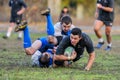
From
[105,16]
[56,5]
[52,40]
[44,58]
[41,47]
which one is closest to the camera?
[44,58]

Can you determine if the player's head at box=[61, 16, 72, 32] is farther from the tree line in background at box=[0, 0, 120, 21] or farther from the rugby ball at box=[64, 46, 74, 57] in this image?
the tree line in background at box=[0, 0, 120, 21]

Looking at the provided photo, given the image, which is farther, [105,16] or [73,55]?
[105,16]

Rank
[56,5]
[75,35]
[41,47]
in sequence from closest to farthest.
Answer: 1. [75,35]
2. [41,47]
3. [56,5]

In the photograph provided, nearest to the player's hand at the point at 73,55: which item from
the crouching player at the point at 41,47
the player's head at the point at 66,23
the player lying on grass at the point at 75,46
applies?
the player lying on grass at the point at 75,46

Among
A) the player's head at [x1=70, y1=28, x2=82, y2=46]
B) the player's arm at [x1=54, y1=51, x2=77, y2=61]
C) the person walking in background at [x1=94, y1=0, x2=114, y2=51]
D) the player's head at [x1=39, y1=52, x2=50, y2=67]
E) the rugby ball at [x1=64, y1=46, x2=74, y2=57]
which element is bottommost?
the person walking in background at [x1=94, y1=0, x2=114, y2=51]

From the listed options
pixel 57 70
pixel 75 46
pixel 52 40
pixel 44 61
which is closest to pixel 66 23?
pixel 52 40

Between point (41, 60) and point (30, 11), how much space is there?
18.9m

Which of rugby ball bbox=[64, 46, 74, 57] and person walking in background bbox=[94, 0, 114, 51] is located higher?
rugby ball bbox=[64, 46, 74, 57]

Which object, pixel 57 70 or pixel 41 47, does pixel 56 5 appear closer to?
pixel 41 47


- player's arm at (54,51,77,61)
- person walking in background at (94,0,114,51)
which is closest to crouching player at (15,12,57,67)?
player's arm at (54,51,77,61)

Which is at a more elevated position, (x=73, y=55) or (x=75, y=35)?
(x=75, y=35)

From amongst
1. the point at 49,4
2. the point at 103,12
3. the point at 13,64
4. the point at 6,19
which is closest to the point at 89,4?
the point at 6,19

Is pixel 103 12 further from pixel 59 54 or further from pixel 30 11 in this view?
pixel 30 11

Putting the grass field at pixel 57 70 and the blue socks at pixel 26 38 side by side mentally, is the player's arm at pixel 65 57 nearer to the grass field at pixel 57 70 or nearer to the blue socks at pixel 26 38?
the grass field at pixel 57 70
